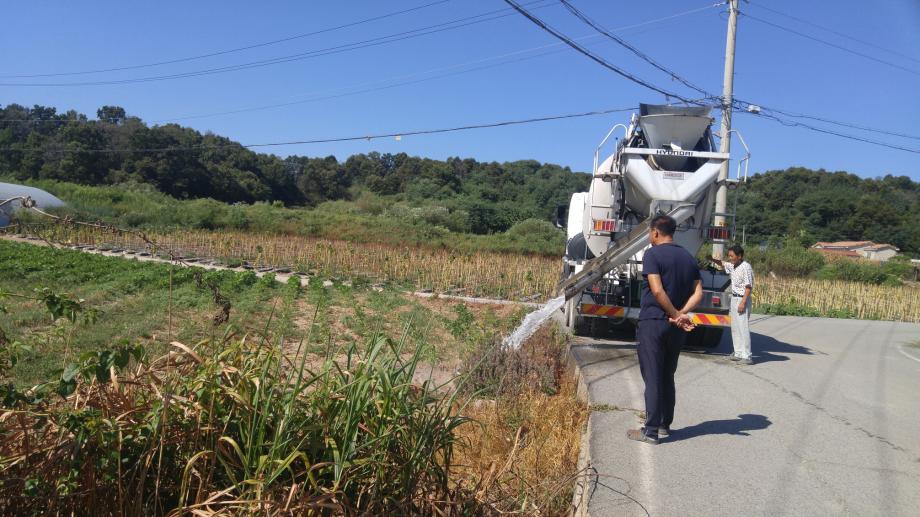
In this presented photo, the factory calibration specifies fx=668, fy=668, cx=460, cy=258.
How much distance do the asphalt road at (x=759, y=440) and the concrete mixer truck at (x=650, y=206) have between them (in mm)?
721

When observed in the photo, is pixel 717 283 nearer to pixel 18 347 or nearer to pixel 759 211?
pixel 18 347

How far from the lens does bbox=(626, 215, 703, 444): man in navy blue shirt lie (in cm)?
539

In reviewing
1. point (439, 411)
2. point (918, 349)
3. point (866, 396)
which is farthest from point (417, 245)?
point (439, 411)

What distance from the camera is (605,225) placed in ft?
33.9

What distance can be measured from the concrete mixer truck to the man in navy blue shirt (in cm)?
320

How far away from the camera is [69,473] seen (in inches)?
119

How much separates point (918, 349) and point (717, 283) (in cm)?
641

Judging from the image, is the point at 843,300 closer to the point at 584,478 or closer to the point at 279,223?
the point at 584,478

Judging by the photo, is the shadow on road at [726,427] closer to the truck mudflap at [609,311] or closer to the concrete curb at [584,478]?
the concrete curb at [584,478]

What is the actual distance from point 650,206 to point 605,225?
819 mm

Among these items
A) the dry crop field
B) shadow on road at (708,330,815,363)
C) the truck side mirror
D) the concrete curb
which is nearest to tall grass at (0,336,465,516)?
the concrete curb

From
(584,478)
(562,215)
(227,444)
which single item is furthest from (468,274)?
(227,444)

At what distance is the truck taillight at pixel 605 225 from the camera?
10266 millimetres

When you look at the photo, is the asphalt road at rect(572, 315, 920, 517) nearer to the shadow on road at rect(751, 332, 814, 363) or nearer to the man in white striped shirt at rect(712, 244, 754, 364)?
the shadow on road at rect(751, 332, 814, 363)
